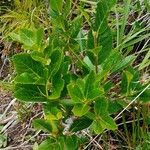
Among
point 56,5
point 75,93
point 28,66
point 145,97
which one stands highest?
point 56,5

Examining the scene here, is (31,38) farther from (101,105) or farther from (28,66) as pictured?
(101,105)

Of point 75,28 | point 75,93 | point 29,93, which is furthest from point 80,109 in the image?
point 75,28

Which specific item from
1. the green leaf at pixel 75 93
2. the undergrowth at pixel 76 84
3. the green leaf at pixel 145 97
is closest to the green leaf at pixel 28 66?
the undergrowth at pixel 76 84

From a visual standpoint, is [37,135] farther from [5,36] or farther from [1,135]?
[5,36]

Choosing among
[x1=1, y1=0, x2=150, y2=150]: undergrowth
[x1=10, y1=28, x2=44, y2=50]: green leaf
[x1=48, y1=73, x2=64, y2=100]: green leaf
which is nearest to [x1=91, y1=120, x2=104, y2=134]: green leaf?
[x1=1, y1=0, x2=150, y2=150]: undergrowth

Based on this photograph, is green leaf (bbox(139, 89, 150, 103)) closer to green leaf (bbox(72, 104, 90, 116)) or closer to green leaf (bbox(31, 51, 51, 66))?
green leaf (bbox(72, 104, 90, 116))

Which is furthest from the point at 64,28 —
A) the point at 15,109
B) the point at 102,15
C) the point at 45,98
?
the point at 15,109

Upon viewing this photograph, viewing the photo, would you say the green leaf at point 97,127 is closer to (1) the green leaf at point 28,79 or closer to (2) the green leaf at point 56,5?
(1) the green leaf at point 28,79

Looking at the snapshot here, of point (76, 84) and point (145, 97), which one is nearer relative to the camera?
point (76, 84)

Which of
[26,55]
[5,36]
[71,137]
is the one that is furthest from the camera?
[5,36]
